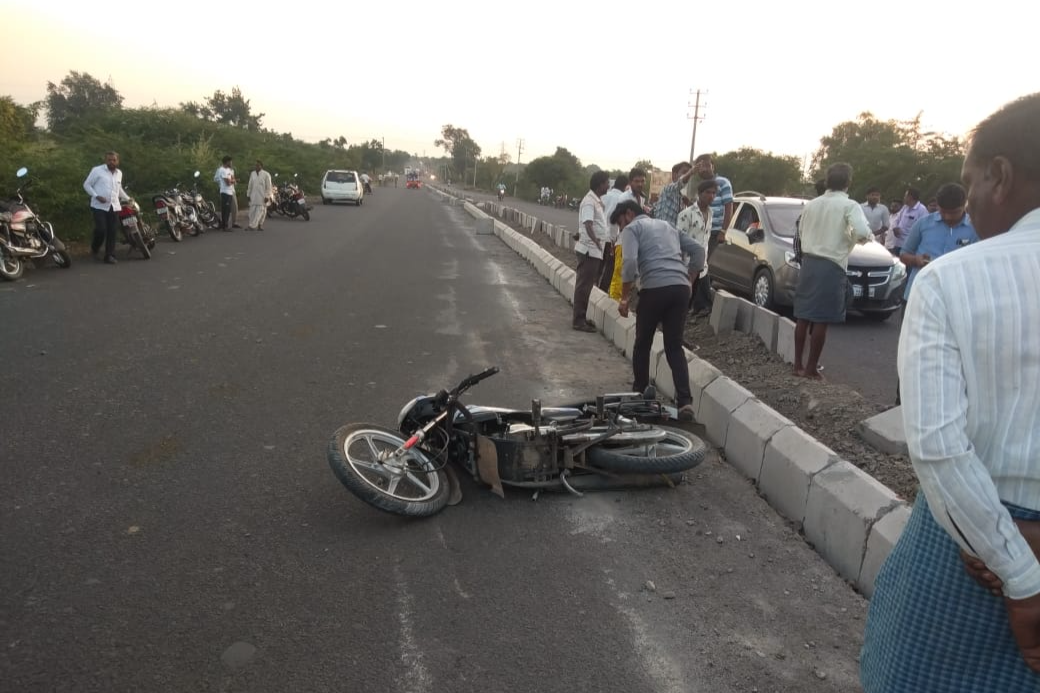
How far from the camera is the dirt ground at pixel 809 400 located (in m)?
4.55

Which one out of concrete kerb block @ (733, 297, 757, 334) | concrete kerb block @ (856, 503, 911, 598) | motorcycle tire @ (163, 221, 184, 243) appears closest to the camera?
concrete kerb block @ (856, 503, 911, 598)

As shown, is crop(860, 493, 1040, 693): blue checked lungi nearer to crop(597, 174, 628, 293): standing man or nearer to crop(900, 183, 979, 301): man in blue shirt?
crop(900, 183, 979, 301): man in blue shirt

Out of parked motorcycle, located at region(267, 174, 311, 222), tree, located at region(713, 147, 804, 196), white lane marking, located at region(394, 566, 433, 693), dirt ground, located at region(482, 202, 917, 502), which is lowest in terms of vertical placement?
white lane marking, located at region(394, 566, 433, 693)

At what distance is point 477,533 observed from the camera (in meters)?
3.83

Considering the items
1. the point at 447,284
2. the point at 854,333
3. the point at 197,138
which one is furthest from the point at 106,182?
the point at 197,138

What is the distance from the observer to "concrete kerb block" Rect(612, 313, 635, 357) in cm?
793

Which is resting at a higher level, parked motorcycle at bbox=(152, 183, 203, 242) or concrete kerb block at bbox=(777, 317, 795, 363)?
parked motorcycle at bbox=(152, 183, 203, 242)

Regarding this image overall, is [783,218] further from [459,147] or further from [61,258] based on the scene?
[459,147]

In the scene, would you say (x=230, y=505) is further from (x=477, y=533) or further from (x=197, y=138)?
(x=197, y=138)

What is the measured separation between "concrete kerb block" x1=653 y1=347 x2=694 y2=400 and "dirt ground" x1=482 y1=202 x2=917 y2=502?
0.64 meters

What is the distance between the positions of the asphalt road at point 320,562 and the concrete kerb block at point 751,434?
0.58 feet

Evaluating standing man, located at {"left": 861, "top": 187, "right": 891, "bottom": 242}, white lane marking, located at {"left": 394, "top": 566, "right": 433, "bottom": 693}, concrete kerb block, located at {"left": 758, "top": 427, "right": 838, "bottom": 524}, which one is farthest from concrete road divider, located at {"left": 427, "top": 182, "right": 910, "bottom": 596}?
standing man, located at {"left": 861, "top": 187, "right": 891, "bottom": 242}

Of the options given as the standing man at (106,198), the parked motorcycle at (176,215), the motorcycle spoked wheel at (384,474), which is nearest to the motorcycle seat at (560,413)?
the motorcycle spoked wheel at (384,474)

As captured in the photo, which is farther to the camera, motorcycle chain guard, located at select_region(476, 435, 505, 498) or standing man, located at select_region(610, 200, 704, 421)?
standing man, located at select_region(610, 200, 704, 421)
